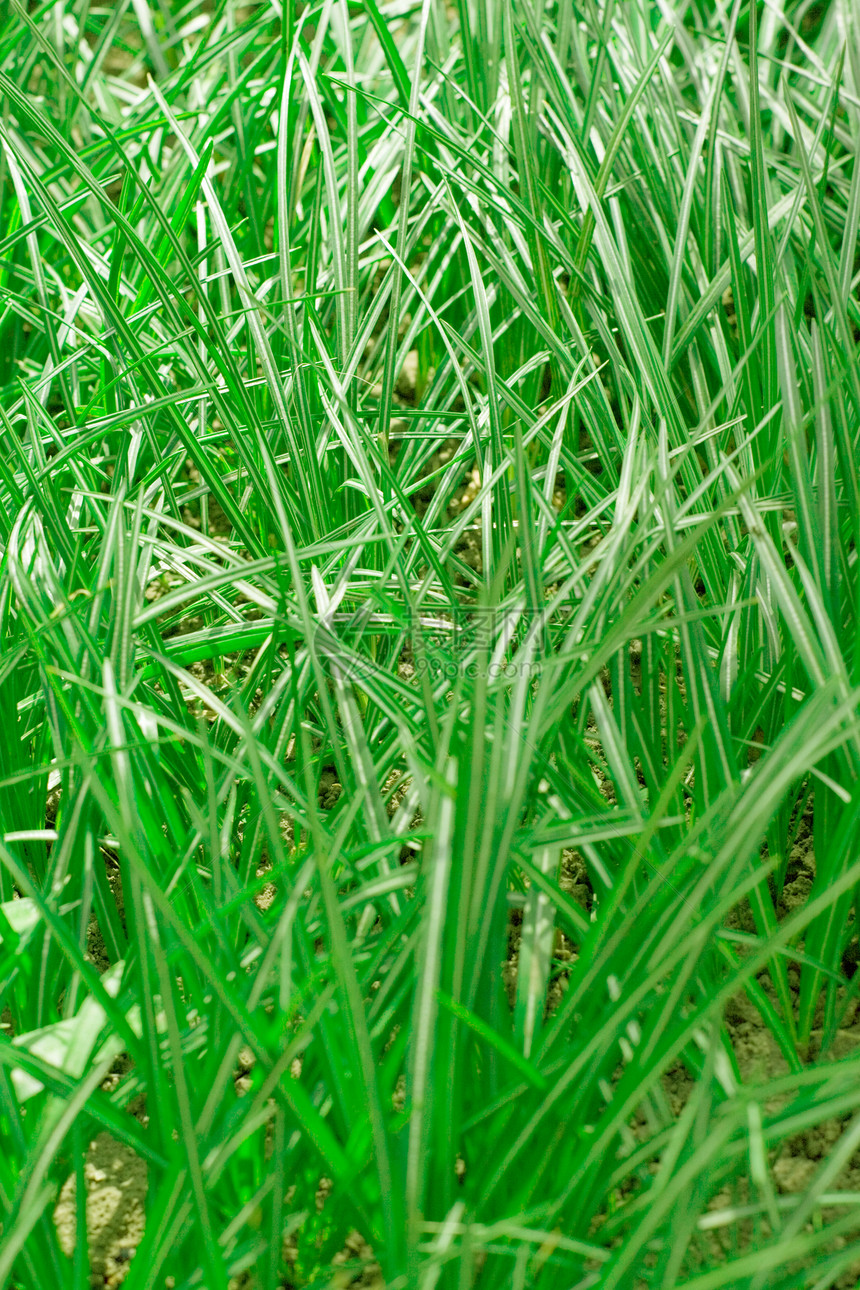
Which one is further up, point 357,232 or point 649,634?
point 357,232

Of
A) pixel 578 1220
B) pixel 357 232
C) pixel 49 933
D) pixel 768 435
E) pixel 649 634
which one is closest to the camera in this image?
pixel 578 1220

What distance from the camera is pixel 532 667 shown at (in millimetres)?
905

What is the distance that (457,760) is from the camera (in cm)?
75

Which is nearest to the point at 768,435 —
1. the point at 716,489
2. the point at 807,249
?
the point at 716,489

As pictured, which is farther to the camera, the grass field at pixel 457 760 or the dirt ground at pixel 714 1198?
the dirt ground at pixel 714 1198

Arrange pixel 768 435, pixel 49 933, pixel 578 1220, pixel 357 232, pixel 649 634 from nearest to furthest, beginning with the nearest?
pixel 578 1220 < pixel 49 933 < pixel 649 634 < pixel 768 435 < pixel 357 232

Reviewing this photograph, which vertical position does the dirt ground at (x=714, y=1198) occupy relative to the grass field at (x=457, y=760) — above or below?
below

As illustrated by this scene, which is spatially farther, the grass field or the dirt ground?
the dirt ground

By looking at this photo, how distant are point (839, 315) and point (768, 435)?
14cm

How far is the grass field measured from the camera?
2.11 ft

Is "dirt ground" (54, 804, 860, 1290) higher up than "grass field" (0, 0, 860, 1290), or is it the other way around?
"grass field" (0, 0, 860, 1290)

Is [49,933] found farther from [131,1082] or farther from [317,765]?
[317,765]

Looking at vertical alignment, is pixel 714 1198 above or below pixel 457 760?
below

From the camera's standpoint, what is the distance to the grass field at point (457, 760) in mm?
644
